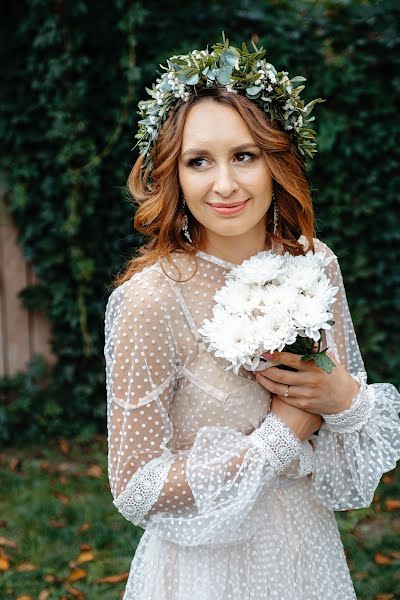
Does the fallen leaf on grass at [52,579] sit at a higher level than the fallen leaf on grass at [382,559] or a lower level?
lower

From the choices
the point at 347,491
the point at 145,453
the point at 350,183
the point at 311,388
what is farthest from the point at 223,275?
the point at 350,183

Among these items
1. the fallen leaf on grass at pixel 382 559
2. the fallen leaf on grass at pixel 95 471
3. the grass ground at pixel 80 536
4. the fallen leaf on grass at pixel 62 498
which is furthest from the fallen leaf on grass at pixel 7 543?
the fallen leaf on grass at pixel 382 559

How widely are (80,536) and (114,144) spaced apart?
241cm

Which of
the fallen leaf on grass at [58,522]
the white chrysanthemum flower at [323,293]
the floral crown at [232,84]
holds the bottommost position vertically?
the fallen leaf on grass at [58,522]

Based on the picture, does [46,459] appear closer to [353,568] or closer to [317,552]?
[353,568]

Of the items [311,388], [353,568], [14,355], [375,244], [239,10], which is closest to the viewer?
[311,388]

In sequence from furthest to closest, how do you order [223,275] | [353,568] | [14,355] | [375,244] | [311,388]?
[14,355], [375,244], [353,568], [223,275], [311,388]

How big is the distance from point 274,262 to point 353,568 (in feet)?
7.63

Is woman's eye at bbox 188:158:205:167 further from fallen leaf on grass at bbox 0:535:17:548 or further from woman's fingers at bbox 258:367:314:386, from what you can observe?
fallen leaf on grass at bbox 0:535:17:548

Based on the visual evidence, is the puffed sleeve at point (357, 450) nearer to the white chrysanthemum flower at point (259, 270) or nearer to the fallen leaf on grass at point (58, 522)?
the white chrysanthemum flower at point (259, 270)

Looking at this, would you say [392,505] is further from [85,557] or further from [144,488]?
[144,488]

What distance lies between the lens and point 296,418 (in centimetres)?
180

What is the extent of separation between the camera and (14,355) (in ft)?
16.7

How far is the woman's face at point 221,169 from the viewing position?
1.70 metres
